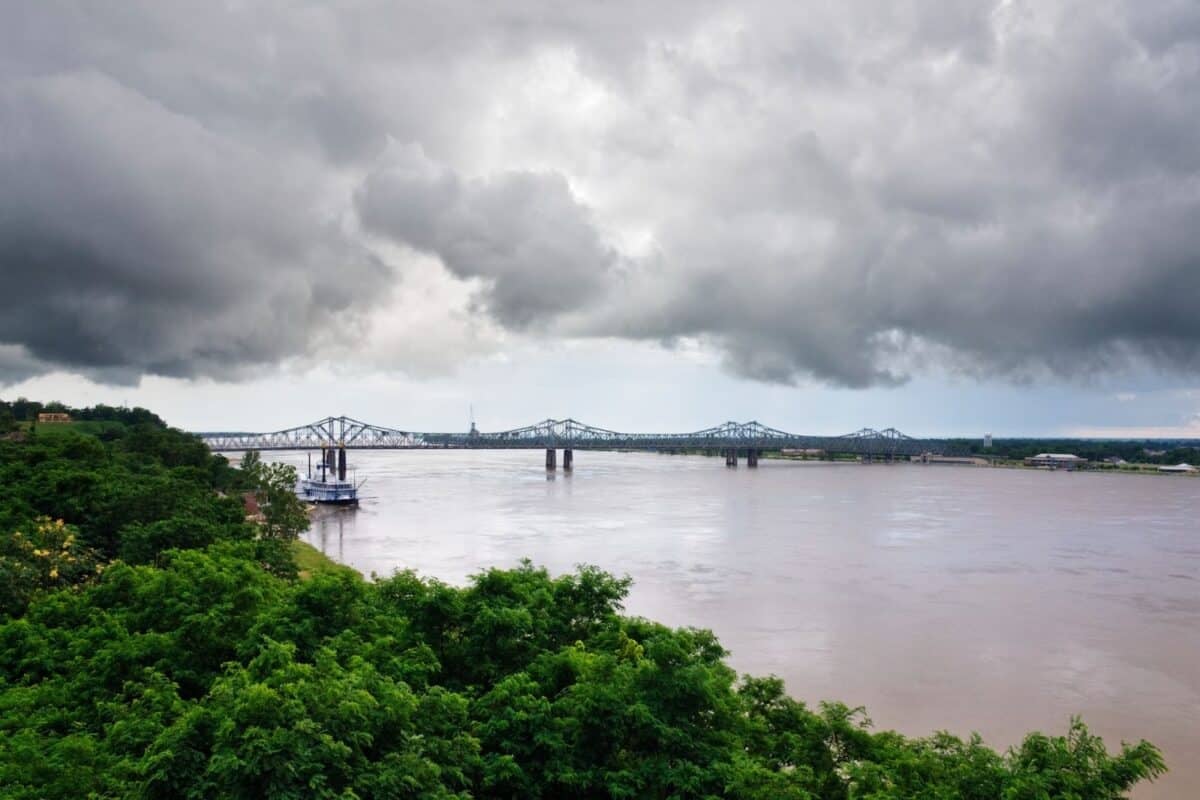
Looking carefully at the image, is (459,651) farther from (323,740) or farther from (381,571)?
(381,571)

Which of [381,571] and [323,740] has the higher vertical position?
[323,740]

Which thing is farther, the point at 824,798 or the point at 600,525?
the point at 600,525

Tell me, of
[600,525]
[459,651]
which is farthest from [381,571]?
[459,651]

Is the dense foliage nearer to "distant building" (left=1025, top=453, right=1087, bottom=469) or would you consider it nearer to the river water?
the river water

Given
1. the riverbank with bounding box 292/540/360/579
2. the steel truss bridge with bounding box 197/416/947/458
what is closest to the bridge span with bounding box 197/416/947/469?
the steel truss bridge with bounding box 197/416/947/458

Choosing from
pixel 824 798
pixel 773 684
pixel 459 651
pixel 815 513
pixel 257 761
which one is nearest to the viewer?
pixel 257 761

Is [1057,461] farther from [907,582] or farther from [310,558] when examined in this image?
[310,558]

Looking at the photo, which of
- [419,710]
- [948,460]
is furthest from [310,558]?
[948,460]
